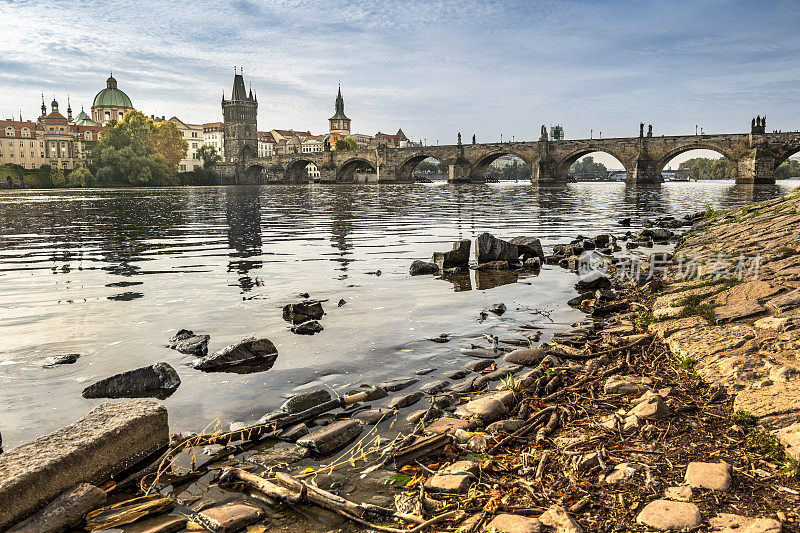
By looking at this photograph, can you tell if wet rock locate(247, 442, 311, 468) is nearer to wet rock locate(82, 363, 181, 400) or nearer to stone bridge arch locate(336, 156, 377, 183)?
wet rock locate(82, 363, 181, 400)

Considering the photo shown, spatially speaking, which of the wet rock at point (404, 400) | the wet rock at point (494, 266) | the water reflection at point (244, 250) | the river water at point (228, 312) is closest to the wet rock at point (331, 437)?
the wet rock at point (404, 400)

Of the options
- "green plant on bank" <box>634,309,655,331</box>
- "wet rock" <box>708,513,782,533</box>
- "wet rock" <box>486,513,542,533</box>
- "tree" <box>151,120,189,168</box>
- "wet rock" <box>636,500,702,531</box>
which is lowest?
"wet rock" <box>486,513,542,533</box>

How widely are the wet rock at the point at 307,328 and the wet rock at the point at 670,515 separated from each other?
17.1ft

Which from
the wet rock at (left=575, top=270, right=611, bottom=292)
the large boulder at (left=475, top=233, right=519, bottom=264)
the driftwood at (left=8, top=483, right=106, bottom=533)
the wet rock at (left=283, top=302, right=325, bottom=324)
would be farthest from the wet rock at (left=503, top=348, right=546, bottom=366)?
the large boulder at (left=475, top=233, right=519, bottom=264)

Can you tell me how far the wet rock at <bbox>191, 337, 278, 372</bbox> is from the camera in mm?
6133

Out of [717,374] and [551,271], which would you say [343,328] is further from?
[551,271]

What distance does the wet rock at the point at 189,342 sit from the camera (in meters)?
6.63

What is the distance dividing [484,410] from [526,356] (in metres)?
1.76

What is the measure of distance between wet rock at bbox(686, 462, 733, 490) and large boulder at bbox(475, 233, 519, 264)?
10174mm

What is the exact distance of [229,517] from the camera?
10.7 feet

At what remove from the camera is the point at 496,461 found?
3674 millimetres

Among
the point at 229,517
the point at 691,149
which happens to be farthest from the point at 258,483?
the point at 691,149

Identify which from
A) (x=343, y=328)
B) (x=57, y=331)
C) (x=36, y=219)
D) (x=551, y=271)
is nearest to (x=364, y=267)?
(x=551, y=271)

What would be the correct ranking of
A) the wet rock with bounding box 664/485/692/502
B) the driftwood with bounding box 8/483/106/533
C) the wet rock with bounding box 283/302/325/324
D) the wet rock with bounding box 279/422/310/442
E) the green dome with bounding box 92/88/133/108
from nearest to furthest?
the wet rock with bounding box 664/485/692/502 < the driftwood with bounding box 8/483/106/533 < the wet rock with bounding box 279/422/310/442 < the wet rock with bounding box 283/302/325/324 < the green dome with bounding box 92/88/133/108
